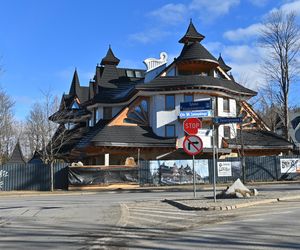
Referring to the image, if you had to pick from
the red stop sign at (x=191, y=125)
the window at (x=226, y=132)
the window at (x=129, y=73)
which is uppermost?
the window at (x=129, y=73)

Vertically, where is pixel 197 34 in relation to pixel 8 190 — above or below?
above

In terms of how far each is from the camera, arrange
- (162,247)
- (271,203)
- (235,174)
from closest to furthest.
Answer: (162,247), (271,203), (235,174)

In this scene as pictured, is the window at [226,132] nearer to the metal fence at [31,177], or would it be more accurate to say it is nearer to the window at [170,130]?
the window at [170,130]

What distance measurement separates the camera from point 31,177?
36375 mm

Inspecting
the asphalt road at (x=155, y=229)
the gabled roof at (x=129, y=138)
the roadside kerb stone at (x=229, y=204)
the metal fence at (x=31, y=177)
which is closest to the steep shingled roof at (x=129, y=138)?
the gabled roof at (x=129, y=138)

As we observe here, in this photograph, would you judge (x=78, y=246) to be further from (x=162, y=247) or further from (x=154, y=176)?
(x=154, y=176)

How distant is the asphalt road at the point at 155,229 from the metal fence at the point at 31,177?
68.2ft

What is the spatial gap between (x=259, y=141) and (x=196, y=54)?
35.4ft

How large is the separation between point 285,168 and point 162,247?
111 feet

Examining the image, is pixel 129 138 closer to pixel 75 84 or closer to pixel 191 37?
pixel 191 37

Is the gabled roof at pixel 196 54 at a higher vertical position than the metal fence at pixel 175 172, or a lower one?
higher

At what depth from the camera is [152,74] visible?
4728 centimetres

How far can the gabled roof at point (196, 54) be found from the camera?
42906mm

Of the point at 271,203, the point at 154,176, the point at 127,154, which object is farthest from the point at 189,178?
the point at 271,203
